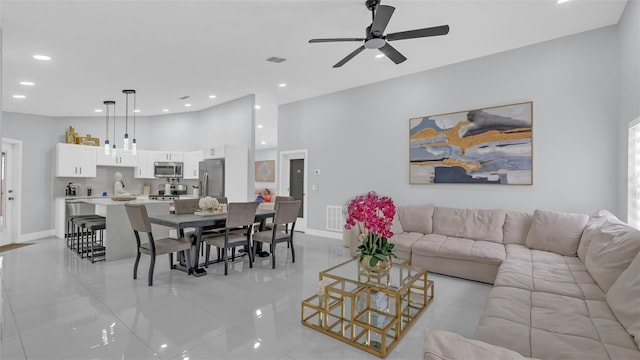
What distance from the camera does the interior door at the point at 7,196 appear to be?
6105 millimetres

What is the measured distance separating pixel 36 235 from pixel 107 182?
172 centimetres

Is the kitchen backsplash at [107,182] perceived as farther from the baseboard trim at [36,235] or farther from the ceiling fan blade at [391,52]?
the ceiling fan blade at [391,52]

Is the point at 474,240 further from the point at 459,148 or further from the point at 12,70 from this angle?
the point at 12,70

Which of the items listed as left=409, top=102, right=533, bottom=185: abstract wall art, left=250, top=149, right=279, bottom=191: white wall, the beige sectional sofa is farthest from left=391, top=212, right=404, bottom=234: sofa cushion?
left=250, top=149, right=279, bottom=191: white wall

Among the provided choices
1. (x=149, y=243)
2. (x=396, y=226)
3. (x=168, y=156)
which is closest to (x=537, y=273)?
(x=396, y=226)

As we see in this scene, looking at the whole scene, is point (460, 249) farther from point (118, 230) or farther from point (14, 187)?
point (14, 187)

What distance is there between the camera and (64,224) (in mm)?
6473

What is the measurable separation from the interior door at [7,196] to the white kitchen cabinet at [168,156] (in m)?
2.68

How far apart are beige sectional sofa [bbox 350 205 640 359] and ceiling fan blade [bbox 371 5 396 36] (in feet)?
7.71

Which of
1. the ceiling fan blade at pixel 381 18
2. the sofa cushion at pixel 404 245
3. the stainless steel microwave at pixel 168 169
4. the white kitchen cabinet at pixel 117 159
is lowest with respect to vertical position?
the sofa cushion at pixel 404 245

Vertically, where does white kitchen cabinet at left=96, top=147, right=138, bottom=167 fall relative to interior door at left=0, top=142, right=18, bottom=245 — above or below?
above

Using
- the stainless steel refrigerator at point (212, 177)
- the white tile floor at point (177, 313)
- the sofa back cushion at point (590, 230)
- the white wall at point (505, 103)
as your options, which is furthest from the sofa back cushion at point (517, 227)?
the stainless steel refrigerator at point (212, 177)

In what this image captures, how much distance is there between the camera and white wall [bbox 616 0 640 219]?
286 centimetres

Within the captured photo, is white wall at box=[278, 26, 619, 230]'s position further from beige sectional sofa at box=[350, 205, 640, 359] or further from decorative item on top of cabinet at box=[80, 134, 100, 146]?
decorative item on top of cabinet at box=[80, 134, 100, 146]
